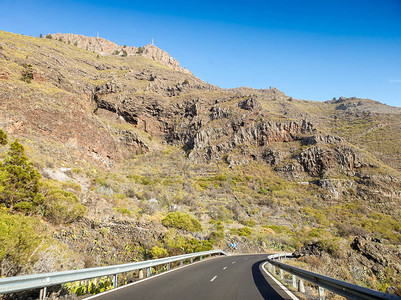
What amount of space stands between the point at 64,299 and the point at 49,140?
41.8 m

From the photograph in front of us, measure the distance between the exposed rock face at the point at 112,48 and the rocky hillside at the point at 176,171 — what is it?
5525 cm

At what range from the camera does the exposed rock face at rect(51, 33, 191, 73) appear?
148 m

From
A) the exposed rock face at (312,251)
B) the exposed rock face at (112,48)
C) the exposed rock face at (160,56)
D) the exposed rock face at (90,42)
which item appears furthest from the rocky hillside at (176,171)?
the exposed rock face at (160,56)

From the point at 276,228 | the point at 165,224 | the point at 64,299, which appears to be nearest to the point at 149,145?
the point at 276,228

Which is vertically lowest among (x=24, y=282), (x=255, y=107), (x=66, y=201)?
(x=66, y=201)

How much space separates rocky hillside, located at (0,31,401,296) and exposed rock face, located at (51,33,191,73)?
181 feet

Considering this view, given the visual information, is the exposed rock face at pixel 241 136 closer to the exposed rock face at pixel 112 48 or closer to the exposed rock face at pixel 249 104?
the exposed rock face at pixel 249 104

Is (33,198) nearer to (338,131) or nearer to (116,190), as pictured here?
(116,190)

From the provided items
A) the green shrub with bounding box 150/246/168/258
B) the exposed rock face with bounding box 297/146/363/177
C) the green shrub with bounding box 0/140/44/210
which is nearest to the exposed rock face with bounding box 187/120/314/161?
the exposed rock face with bounding box 297/146/363/177

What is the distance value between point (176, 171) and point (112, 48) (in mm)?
Answer: 137874

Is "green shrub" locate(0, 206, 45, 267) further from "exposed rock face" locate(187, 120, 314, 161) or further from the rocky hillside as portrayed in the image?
"exposed rock face" locate(187, 120, 314, 161)

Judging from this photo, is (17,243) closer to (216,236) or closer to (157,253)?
(157,253)

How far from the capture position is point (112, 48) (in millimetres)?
160375

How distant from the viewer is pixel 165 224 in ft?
78.6
